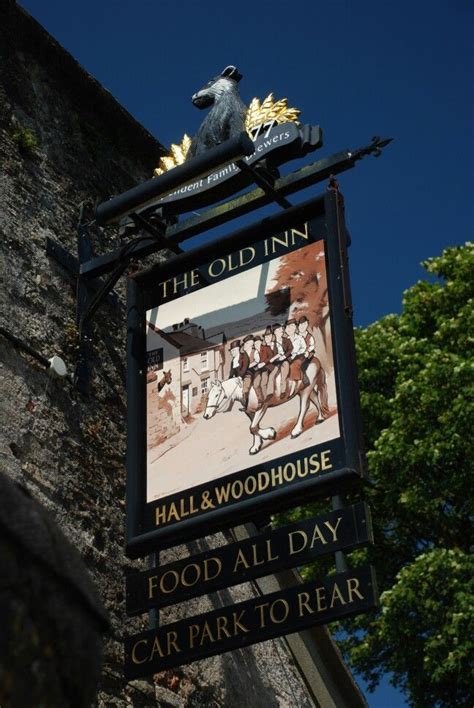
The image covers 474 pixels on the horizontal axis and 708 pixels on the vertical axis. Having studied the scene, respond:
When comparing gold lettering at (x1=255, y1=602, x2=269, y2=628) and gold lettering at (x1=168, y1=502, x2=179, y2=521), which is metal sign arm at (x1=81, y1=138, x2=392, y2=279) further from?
gold lettering at (x1=255, y1=602, x2=269, y2=628)

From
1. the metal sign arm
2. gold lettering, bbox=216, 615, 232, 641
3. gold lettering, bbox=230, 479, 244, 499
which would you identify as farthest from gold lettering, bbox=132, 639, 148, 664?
the metal sign arm

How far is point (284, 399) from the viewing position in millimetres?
5844

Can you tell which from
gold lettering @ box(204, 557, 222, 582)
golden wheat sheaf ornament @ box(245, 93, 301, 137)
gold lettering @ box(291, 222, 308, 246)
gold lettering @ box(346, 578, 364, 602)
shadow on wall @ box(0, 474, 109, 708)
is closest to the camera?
shadow on wall @ box(0, 474, 109, 708)

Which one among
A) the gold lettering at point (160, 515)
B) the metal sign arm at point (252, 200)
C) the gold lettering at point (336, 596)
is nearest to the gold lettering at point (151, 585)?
the gold lettering at point (160, 515)

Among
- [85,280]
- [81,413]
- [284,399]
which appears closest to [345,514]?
[284,399]

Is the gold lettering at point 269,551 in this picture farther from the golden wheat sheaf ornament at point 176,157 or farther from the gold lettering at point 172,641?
the golden wheat sheaf ornament at point 176,157

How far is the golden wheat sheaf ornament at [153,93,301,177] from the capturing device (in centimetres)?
705

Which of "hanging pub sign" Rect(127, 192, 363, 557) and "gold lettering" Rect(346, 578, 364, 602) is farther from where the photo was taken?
"hanging pub sign" Rect(127, 192, 363, 557)

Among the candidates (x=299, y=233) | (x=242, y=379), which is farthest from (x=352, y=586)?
(x=299, y=233)

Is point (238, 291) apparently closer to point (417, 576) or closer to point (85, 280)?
point (85, 280)

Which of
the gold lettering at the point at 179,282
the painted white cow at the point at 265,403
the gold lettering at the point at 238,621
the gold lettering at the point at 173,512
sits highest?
the gold lettering at the point at 179,282

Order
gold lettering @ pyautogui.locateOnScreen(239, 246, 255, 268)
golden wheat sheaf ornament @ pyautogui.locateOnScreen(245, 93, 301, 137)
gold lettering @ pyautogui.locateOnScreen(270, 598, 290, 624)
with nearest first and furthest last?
gold lettering @ pyautogui.locateOnScreen(270, 598, 290, 624)
gold lettering @ pyautogui.locateOnScreen(239, 246, 255, 268)
golden wheat sheaf ornament @ pyautogui.locateOnScreen(245, 93, 301, 137)

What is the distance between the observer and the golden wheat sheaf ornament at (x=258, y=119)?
23.1 feet

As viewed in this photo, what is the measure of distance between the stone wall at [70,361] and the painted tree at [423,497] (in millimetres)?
7811
